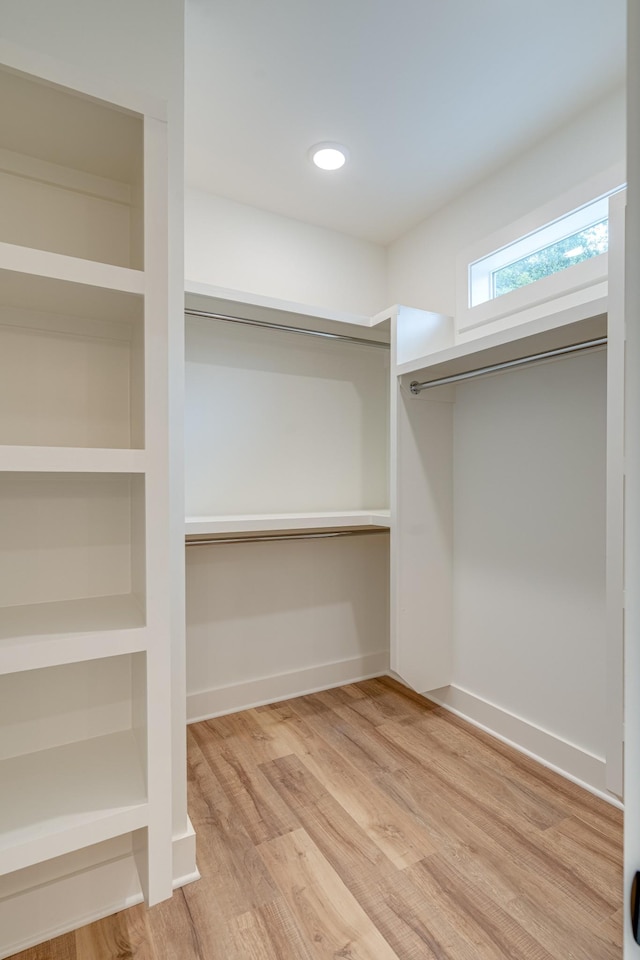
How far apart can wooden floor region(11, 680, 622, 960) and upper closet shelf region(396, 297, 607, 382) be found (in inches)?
62.7

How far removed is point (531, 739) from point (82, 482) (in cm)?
197

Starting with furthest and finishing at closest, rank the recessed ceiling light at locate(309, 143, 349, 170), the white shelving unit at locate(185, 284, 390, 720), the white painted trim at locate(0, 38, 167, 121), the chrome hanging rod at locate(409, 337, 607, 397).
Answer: the white shelving unit at locate(185, 284, 390, 720) < the recessed ceiling light at locate(309, 143, 349, 170) < the chrome hanging rod at locate(409, 337, 607, 397) < the white painted trim at locate(0, 38, 167, 121)

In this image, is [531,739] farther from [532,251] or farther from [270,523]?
[532,251]

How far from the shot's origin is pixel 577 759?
185 cm

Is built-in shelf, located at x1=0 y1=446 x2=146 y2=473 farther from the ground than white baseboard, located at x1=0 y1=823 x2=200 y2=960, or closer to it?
farther from the ground

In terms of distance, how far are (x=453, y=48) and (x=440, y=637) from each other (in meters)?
2.29

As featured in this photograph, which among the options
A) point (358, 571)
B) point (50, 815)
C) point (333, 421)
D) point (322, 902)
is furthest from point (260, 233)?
point (322, 902)

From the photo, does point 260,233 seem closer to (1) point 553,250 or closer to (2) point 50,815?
(1) point 553,250

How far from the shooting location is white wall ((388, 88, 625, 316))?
1786mm

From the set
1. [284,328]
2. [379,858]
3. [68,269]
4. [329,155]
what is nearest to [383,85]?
[329,155]

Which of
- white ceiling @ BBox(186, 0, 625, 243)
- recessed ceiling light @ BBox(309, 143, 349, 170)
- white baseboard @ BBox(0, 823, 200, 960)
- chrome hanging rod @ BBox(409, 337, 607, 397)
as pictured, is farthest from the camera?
recessed ceiling light @ BBox(309, 143, 349, 170)

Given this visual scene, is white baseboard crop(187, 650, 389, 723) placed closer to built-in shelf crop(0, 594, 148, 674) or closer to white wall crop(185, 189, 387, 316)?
built-in shelf crop(0, 594, 148, 674)

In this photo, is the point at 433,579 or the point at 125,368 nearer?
the point at 125,368

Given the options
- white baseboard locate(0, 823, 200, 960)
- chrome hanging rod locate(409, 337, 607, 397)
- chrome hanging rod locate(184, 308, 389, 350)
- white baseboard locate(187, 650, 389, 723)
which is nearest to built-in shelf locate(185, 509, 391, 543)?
chrome hanging rod locate(409, 337, 607, 397)
